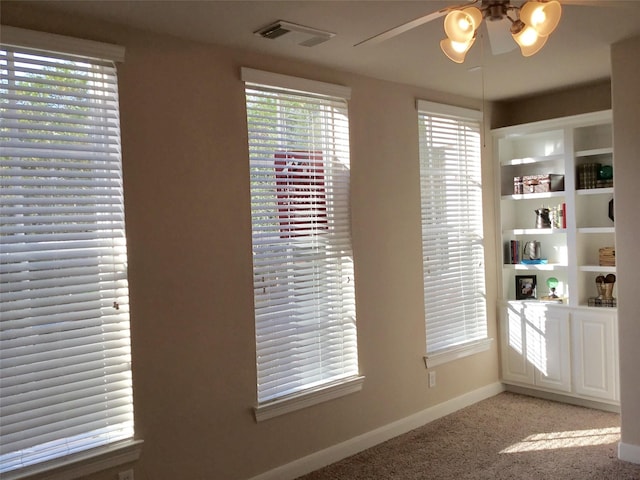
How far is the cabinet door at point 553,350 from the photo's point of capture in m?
4.66

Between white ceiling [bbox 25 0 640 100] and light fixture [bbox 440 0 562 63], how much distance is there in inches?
3.1

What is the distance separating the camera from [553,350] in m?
4.73

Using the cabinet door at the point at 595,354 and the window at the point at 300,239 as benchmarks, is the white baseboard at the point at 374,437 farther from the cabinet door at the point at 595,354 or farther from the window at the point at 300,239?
the cabinet door at the point at 595,354

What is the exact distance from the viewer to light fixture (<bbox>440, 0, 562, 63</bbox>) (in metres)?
1.91

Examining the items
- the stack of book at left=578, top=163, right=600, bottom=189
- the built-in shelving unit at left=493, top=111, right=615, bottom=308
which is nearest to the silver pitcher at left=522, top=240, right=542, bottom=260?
the built-in shelving unit at left=493, top=111, right=615, bottom=308

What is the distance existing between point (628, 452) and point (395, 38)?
288 cm

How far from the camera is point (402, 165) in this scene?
432cm

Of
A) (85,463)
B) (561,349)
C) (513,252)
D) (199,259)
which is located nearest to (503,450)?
(561,349)

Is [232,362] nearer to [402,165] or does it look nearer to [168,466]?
[168,466]

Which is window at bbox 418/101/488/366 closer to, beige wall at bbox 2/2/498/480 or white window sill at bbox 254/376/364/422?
beige wall at bbox 2/2/498/480

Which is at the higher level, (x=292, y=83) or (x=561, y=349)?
(x=292, y=83)

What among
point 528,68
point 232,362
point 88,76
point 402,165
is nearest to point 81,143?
point 88,76

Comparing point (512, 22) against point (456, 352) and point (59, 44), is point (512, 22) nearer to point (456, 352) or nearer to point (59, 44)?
point (59, 44)

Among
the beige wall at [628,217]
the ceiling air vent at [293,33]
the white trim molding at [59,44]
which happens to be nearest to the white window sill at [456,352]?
the beige wall at [628,217]
